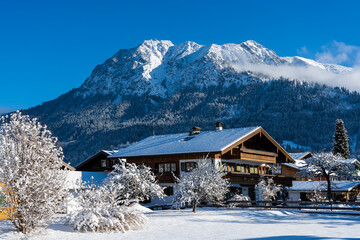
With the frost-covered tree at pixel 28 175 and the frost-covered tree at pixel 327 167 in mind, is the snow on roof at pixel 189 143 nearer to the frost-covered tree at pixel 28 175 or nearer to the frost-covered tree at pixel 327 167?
the frost-covered tree at pixel 327 167

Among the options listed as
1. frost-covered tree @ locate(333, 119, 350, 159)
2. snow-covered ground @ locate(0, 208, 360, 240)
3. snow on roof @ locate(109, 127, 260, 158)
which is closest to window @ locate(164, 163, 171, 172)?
snow on roof @ locate(109, 127, 260, 158)

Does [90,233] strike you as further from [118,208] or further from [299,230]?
[299,230]

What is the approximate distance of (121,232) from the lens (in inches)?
828

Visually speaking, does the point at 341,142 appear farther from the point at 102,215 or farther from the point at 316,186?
the point at 102,215

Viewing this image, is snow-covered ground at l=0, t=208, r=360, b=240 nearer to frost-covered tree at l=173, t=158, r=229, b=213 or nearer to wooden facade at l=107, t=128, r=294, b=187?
frost-covered tree at l=173, t=158, r=229, b=213

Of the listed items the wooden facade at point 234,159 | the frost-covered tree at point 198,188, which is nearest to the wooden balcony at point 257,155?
the wooden facade at point 234,159

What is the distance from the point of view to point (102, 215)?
2167cm

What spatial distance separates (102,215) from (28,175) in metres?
4.72

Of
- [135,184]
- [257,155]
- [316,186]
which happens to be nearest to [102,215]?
[135,184]

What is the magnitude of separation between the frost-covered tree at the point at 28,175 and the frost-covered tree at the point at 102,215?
181 centimetres

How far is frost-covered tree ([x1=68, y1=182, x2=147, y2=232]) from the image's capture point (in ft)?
68.6

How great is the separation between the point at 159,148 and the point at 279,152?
1712 centimetres

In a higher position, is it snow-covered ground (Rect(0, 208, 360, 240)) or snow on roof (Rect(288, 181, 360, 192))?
snow on roof (Rect(288, 181, 360, 192))

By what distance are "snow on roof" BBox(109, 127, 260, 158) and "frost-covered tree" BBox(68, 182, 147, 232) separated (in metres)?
19.2
